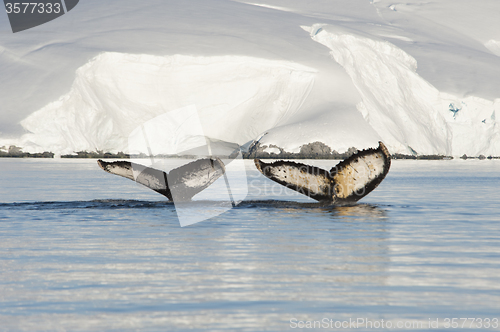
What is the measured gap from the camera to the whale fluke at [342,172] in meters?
10.5

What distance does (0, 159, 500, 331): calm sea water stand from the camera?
446cm

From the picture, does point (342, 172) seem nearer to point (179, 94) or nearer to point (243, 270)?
point (243, 270)

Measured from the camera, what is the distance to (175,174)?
448 inches

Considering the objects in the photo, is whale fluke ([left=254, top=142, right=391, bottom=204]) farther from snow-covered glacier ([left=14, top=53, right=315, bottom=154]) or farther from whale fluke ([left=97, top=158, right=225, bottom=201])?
snow-covered glacier ([left=14, top=53, right=315, bottom=154])

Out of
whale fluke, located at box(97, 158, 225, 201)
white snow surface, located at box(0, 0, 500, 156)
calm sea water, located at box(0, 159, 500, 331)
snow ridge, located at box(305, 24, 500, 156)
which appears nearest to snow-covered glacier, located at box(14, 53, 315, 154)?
white snow surface, located at box(0, 0, 500, 156)

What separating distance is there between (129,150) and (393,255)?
165ft

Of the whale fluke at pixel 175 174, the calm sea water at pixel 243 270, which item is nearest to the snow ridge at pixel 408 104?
the whale fluke at pixel 175 174

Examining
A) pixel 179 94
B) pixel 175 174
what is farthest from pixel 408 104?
pixel 175 174

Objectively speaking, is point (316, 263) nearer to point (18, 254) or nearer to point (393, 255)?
point (393, 255)

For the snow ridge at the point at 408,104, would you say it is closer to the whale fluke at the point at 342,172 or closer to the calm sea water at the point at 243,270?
the whale fluke at the point at 342,172

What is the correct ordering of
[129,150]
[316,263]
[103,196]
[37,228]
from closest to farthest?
[316,263], [37,228], [103,196], [129,150]

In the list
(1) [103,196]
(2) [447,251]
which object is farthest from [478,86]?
(2) [447,251]

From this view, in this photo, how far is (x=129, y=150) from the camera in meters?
55.4

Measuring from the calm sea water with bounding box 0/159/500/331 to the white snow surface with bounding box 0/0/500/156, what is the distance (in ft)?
141
